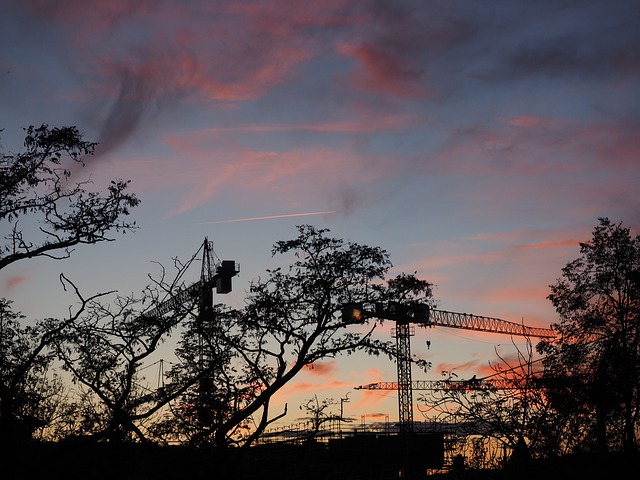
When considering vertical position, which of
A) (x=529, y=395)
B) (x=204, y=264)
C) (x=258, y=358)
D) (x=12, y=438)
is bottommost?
(x=12, y=438)

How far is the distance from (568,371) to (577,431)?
26.1ft

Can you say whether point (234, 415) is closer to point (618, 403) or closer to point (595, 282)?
point (618, 403)

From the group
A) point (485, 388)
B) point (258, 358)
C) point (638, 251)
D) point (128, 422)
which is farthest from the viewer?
point (638, 251)

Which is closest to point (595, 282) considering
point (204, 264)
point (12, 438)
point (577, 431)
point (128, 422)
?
point (577, 431)

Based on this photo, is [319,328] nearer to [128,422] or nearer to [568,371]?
[128,422]

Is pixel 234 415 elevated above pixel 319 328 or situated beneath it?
situated beneath

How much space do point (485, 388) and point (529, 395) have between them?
1064 mm

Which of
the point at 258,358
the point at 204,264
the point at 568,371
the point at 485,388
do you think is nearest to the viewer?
the point at 485,388

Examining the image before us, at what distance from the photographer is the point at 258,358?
81.9ft

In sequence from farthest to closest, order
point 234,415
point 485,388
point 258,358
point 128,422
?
point 258,358, point 234,415, point 128,422, point 485,388

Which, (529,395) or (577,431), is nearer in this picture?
(529,395)

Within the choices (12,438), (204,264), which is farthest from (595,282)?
(204,264)

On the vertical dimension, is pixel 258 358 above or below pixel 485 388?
above

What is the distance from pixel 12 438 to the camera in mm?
18734
